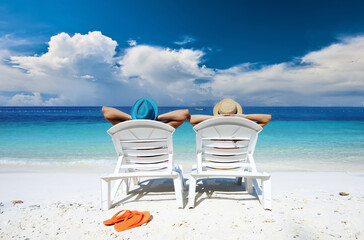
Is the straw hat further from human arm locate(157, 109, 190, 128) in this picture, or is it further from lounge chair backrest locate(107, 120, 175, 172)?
lounge chair backrest locate(107, 120, 175, 172)

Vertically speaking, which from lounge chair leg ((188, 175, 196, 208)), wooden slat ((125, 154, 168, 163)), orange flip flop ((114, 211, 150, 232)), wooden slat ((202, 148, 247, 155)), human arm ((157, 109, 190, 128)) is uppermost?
human arm ((157, 109, 190, 128))

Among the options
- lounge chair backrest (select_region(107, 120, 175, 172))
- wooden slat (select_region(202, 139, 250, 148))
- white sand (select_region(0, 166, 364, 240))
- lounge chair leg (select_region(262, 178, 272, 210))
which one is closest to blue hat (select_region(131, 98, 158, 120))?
lounge chair backrest (select_region(107, 120, 175, 172))

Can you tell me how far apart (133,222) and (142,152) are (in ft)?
3.39

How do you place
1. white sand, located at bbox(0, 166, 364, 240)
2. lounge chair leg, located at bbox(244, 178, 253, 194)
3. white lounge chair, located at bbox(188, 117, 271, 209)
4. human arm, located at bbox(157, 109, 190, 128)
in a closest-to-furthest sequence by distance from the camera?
white sand, located at bbox(0, 166, 364, 240) → white lounge chair, located at bbox(188, 117, 271, 209) → human arm, located at bbox(157, 109, 190, 128) → lounge chair leg, located at bbox(244, 178, 253, 194)

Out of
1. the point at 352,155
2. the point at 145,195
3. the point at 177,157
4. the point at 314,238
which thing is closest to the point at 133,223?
the point at 145,195

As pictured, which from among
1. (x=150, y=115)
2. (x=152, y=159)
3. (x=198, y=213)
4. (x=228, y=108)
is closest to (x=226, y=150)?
(x=228, y=108)

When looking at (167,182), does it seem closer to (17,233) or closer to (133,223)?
(133,223)

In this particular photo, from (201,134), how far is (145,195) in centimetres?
143

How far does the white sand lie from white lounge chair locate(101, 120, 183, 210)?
0.36 m

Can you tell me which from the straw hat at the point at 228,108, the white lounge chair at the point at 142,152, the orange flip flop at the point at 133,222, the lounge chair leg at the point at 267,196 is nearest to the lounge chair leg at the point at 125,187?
the white lounge chair at the point at 142,152

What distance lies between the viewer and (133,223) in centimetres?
272

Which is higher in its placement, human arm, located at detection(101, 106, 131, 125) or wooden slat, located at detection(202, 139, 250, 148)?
human arm, located at detection(101, 106, 131, 125)

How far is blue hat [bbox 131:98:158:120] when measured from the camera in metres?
3.48

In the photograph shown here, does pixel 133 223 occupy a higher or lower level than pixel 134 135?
lower
